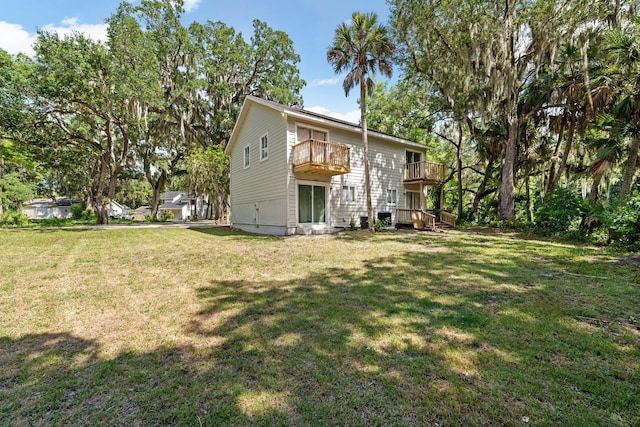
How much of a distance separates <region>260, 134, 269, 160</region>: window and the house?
50 mm

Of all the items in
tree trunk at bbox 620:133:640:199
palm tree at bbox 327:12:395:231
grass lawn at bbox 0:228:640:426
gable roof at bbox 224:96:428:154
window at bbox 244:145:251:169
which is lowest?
grass lawn at bbox 0:228:640:426

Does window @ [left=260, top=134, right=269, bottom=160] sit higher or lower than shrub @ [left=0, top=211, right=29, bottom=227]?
higher

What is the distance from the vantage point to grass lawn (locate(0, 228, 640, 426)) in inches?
82.6

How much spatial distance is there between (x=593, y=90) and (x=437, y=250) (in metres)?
10.7

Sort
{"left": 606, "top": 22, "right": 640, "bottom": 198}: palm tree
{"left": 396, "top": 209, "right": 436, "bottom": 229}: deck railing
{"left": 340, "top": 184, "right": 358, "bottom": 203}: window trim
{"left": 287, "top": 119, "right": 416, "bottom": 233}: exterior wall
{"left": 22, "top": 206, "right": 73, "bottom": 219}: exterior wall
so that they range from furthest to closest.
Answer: {"left": 22, "top": 206, "right": 73, "bottom": 219}: exterior wall, {"left": 396, "top": 209, "right": 436, "bottom": 229}: deck railing, {"left": 340, "top": 184, "right": 358, "bottom": 203}: window trim, {"left": 287, "top": 119, "right": 416, "bottom": 233}: exterior wall, {"left": 606, "top": 22, "right": 640, "bottom": 198}: palm tree

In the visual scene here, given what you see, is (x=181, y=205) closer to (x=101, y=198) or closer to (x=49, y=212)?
(x=49, y=212)

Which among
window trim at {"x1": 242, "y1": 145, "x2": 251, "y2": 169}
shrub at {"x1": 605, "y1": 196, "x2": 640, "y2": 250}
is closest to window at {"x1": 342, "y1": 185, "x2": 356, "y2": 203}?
window trim at {"x1": 242, "y1": 145, "x2": 251, "y2": 169}

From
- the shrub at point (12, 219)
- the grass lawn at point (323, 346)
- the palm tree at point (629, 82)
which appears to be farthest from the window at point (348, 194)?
the shrub at point (12, 219)

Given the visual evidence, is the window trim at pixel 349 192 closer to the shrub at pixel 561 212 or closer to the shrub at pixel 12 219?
the shrub at pixel 561 212

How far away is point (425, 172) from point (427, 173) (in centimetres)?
14

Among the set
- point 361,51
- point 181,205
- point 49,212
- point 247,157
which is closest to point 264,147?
point 247,157

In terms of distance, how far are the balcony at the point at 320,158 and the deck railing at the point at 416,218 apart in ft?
16.2

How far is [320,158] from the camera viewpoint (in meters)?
12.1

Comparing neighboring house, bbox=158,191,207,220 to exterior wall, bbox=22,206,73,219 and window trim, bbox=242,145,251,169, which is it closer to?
exterior wall, bbox=22,206,73,219
